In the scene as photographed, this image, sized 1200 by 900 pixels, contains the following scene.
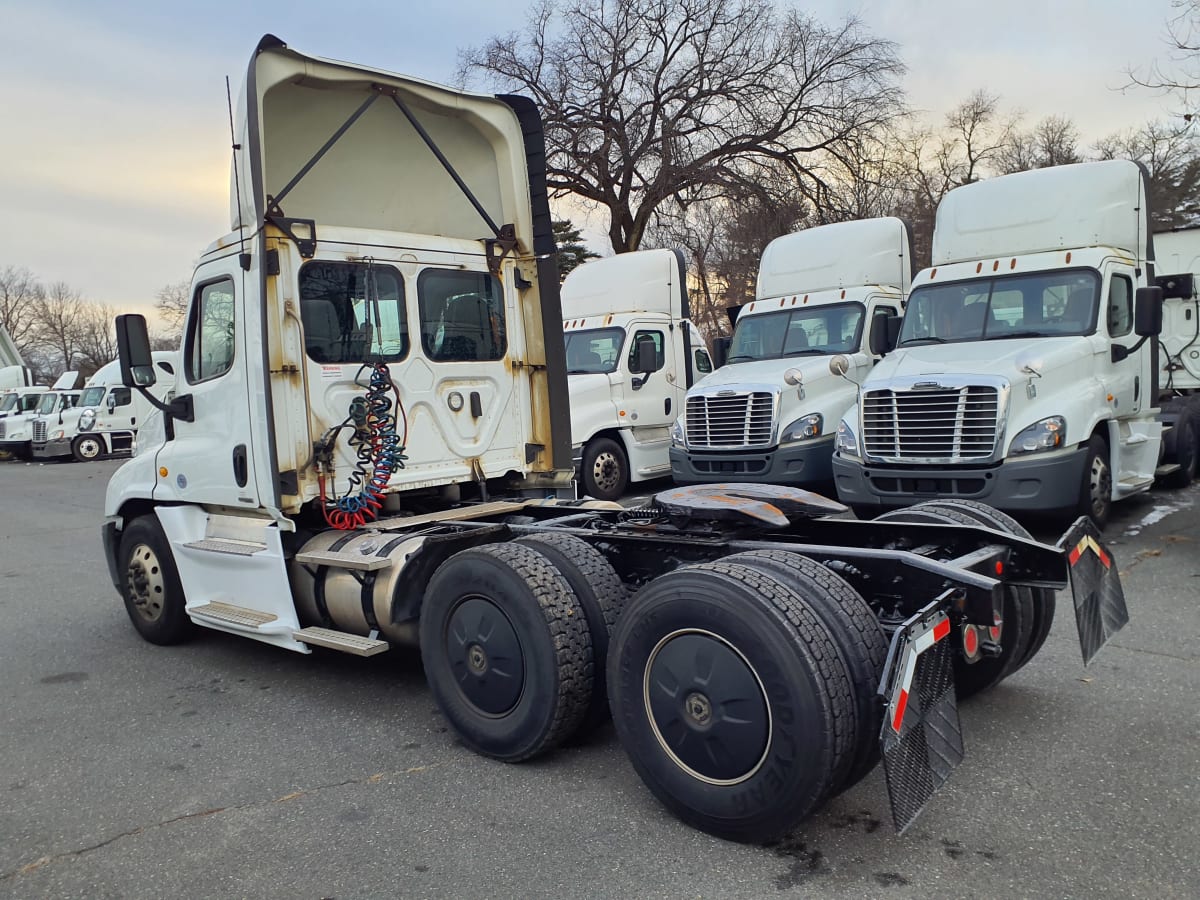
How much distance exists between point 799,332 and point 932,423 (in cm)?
354

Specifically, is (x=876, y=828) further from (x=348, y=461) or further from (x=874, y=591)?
(x=348, y=461)

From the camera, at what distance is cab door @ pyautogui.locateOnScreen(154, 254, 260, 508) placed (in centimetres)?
537

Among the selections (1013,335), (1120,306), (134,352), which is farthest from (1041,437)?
(134,352)

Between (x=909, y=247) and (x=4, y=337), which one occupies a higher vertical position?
(x=4, y=337)

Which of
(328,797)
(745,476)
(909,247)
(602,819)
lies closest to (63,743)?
(328,797)

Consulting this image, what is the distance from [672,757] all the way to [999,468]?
5.55 metres

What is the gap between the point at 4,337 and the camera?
40906 millimetres

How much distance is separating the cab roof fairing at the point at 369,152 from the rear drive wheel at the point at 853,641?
3534 millimetres

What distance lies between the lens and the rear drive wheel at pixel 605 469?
12.2 meters

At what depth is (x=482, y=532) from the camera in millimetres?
4859

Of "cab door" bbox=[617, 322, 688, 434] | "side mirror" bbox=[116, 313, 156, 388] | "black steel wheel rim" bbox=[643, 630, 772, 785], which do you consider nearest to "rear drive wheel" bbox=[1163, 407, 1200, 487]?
"cab door" bbox=[617, 322, 688, 434]

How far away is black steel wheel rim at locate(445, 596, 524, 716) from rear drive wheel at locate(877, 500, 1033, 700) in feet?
6.17

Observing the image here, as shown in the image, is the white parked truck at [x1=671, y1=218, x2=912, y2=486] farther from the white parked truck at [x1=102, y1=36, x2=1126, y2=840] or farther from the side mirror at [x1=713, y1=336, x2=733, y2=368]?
the white parked truck at [x1=102, y1=36, x2=1126, y2=840]

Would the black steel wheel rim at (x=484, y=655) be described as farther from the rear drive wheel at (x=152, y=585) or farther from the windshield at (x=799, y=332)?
the windshield at (x=799, y=332)
